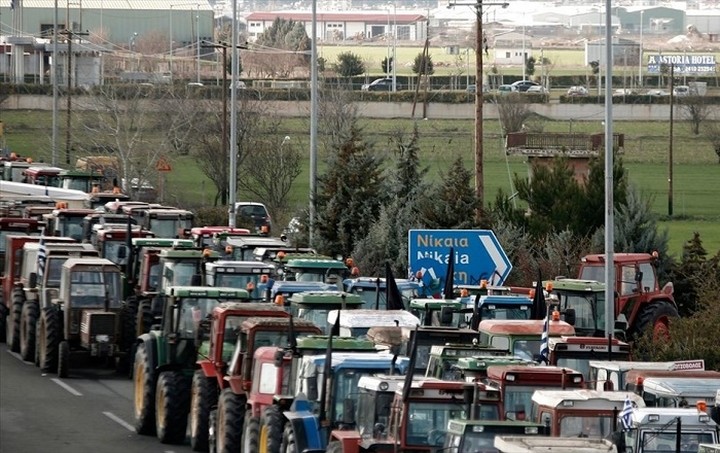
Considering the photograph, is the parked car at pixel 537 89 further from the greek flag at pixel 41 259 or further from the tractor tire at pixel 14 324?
the greek flag at pixel 41 259

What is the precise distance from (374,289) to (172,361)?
5.96 m

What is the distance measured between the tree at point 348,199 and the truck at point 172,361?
1546 cm

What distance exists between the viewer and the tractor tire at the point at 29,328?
32.0 meters

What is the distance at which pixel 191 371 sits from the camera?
24.5 metres

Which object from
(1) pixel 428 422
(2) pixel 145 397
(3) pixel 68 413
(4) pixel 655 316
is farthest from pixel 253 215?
(1) pixel 428 422

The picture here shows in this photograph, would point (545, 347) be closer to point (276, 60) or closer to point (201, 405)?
point (201, 405)

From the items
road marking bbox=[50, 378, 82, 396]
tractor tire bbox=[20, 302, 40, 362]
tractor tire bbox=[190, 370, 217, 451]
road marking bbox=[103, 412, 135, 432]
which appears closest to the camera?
tractor tire bbox=[190, 370, 217, 451]

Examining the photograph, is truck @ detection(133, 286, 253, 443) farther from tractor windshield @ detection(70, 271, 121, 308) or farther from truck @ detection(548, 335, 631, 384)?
tractor windshield @ detection(70, 271, 121, 308)

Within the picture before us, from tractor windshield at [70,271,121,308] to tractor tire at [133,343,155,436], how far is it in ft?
18.1

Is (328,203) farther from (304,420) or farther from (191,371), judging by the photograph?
(304,420)

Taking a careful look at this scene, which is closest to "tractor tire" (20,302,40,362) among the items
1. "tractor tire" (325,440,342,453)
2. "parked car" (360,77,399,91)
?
"tractor tire" (325,440,342,453)

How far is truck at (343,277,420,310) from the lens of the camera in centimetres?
2918

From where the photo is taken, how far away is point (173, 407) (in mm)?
24094

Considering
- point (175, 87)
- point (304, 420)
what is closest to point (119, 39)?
point (175, 87)
